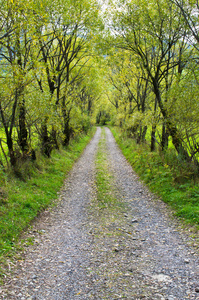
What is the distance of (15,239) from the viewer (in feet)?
25.0

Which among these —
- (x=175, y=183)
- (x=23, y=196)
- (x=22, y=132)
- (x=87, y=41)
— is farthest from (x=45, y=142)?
(x=175, y=183)

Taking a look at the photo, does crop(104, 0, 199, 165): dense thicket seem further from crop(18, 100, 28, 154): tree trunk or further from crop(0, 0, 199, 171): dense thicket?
crop(18, 100, 28, 154): tree trunk

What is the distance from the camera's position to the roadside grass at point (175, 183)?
9.58 metres

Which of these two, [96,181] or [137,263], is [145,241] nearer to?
[137,263]

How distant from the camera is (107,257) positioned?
7.03m

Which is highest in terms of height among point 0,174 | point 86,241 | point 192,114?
point 192,114

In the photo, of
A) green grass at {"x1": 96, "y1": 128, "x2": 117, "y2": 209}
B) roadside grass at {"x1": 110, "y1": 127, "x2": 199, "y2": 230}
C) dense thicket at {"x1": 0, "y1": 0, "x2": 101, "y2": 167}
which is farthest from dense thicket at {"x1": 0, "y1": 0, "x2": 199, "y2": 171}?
green grass at {"x1": 96, "y1": 128, "x2": 117, "y2": 209}

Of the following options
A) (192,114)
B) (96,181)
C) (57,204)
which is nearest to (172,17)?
(192,114)

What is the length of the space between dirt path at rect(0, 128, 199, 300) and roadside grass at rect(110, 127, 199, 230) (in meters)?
0.70

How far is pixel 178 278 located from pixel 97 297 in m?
2.18

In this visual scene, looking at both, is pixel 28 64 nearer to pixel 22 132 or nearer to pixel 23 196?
pixel 22 132

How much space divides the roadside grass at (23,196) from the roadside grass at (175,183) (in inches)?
239

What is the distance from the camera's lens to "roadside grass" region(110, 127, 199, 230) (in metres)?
9.58

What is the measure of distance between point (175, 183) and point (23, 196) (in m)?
8.20
